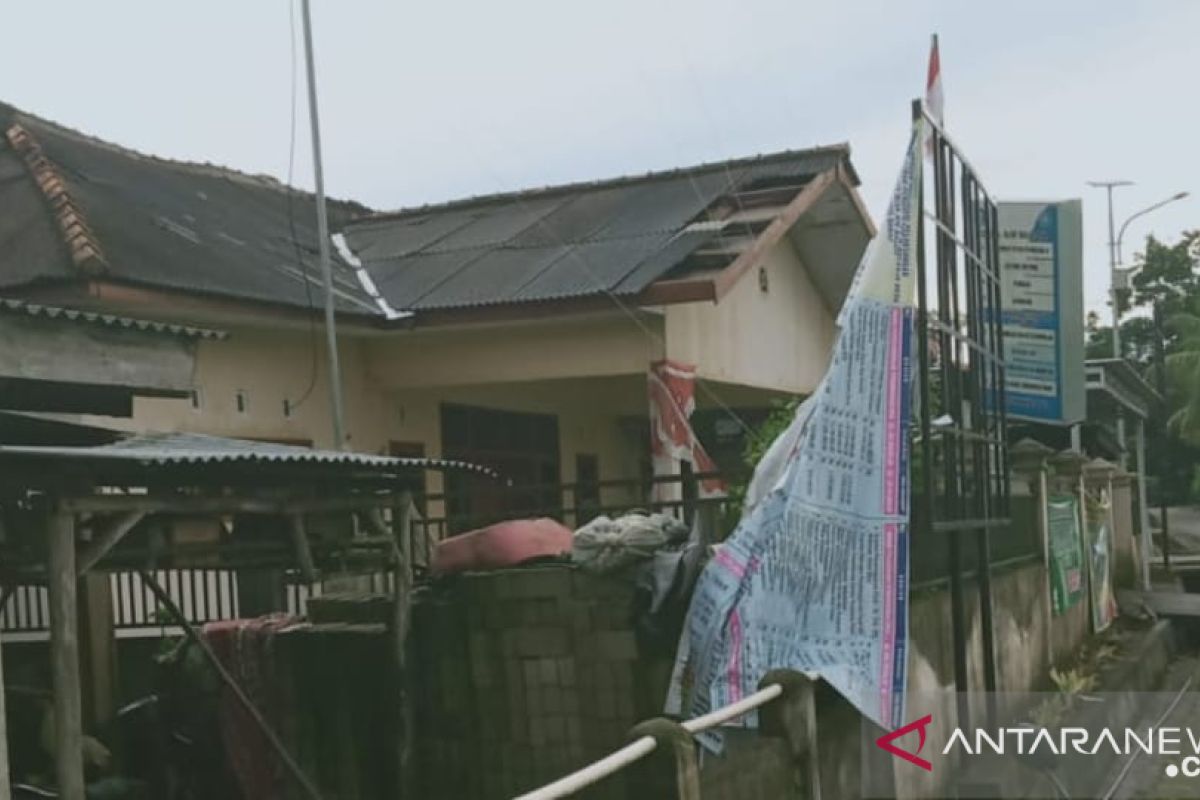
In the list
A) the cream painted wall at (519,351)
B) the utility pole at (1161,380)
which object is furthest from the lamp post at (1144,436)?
the cream painted wall at (519,351)

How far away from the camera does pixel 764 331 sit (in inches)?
609

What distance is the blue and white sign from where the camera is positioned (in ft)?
43.0

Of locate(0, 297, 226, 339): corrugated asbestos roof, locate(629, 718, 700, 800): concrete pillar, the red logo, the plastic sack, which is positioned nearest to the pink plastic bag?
the plastic sack

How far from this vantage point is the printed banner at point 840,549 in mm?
6004

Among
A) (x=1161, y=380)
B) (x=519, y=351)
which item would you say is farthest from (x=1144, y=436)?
(x=519, y=351)

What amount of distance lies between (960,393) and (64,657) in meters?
4.66

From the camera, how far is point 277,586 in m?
10.5

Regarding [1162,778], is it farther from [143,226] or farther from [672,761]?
[143,226]

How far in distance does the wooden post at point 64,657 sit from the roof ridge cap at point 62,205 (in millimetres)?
4276

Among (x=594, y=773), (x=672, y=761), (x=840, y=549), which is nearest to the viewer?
(x=594, y=773)

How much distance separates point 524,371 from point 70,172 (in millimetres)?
4273

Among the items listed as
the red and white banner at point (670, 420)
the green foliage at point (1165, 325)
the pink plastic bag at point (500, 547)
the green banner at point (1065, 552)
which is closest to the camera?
the pink plastic bag at point (500, 547)

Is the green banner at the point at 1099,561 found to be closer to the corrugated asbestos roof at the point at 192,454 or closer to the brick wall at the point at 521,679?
the brick wall at the point at 521,679

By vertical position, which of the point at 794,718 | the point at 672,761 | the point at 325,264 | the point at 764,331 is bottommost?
the point at 794,718
